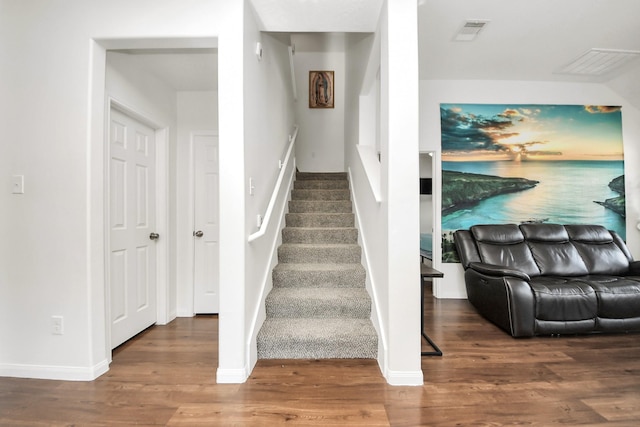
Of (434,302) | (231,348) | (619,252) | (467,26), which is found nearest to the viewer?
(231,348)

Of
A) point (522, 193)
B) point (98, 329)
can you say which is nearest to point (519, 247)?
point (522, 193)

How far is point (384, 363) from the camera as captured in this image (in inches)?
73.2

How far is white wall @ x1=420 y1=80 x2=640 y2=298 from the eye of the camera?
12.1 feet

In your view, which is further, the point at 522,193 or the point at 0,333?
the point at 522,193

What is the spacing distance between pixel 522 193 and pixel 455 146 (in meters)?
1.08

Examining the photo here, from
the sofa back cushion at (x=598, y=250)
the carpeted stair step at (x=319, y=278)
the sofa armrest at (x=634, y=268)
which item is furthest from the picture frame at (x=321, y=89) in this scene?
the sofa armrest at (x=634, y=268)

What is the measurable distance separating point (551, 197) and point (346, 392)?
3.74m

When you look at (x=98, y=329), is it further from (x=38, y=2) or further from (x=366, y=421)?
(x=38, y=2)

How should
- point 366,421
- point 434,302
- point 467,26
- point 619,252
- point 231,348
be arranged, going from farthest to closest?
point 434,302, point 619,252, point 467,26, point 231,348, point 366,421

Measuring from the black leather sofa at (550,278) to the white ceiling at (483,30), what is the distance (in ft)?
6.35

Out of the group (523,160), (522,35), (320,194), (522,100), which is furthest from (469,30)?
(320,194)

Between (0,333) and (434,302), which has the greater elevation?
(0,333)

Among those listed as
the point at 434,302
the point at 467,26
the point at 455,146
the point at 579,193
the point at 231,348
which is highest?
the point at 467,26

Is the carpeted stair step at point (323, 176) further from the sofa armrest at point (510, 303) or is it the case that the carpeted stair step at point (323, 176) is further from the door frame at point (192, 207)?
the sofa armrest at point (510, 303)
